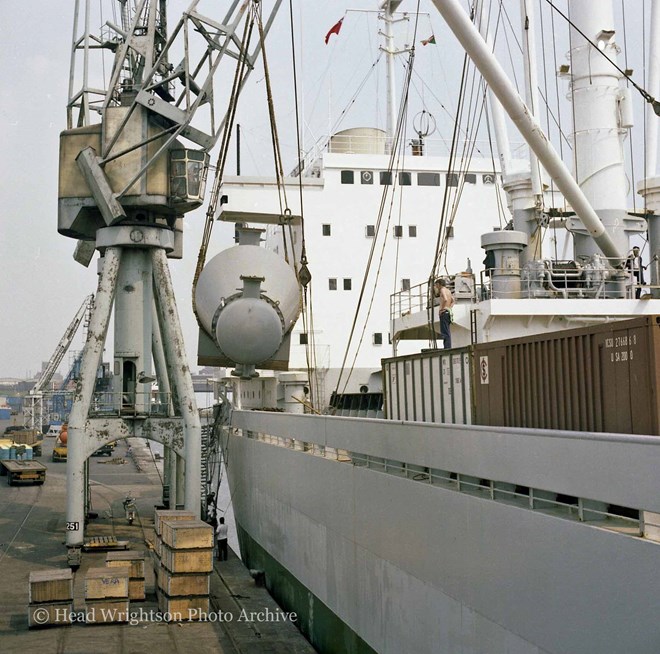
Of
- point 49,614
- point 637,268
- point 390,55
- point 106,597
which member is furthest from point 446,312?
point 390,55

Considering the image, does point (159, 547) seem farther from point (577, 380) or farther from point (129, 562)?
point (577, 380)

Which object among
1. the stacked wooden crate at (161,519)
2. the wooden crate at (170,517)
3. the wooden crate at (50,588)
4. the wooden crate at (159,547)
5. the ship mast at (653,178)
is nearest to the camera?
the wooden crate at (50,588)

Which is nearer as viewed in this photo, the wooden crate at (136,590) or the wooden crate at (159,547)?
the wooden crate at (136,590)

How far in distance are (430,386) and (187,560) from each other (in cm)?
585

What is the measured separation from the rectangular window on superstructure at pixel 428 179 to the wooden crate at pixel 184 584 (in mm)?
21302

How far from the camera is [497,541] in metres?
10.3

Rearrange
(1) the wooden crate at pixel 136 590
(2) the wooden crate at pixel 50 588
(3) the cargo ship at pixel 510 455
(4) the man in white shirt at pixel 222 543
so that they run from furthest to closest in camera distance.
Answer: (4) the man in white shirt at pixel 222 543 → (1) the wooden crate at pixel 136 590 → (2) the wooden crate at pixel 50 588 → (3) the cargo ship at pixel 510 455

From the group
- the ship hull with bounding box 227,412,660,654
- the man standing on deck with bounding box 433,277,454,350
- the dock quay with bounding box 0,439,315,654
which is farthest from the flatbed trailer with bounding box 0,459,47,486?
the man standing on deck with bounding box 433,277,454,350

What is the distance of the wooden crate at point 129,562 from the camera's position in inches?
685

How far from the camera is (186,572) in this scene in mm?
16641

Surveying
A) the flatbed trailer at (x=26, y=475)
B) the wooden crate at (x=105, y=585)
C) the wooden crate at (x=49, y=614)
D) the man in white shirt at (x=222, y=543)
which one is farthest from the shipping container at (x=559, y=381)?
the flatbed trailer at (x=26, y=475)

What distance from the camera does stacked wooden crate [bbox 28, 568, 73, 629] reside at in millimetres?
15688

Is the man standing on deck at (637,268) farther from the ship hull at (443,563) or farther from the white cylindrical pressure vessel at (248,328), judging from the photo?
the white cylindrical pressure vessel at (248,328)

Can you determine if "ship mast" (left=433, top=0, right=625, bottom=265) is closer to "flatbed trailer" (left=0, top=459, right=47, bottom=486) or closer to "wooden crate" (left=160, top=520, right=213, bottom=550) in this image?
"wooden crate" (left=160, top=520, right=213, bottom=550)
